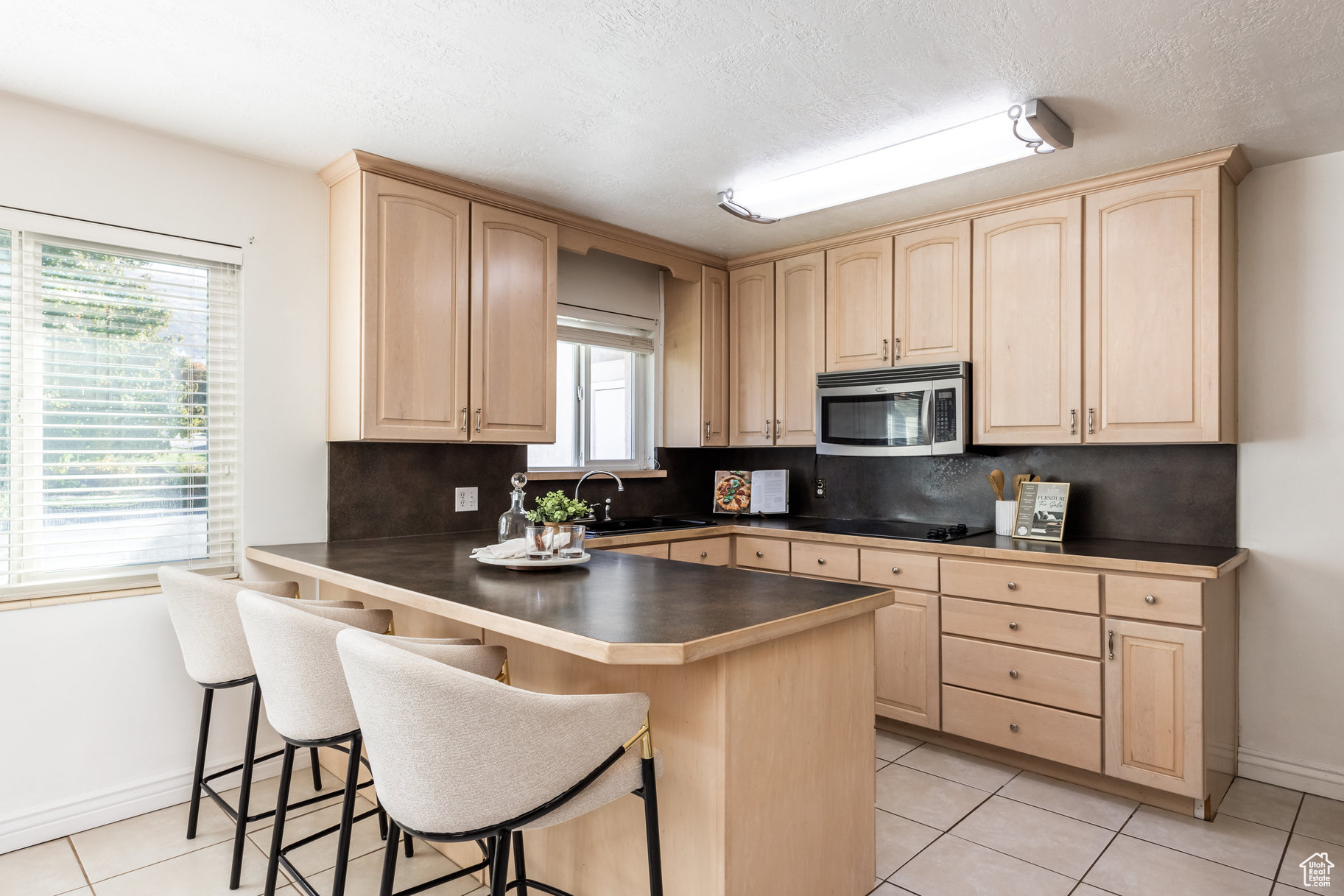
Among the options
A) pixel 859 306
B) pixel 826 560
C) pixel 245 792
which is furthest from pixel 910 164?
pixel 245 792

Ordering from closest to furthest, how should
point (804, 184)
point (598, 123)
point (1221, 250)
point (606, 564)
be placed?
point (606, 564), point (598, 123), point (1221, 250), point (804, 184)

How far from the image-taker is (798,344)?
3943 mm

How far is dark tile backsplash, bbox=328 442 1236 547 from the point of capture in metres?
3.01

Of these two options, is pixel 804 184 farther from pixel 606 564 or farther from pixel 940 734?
pixel 940 734

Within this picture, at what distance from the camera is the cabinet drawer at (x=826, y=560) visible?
11.0 ft

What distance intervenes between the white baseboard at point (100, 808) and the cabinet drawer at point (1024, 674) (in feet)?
8.77

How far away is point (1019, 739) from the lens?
285 cm

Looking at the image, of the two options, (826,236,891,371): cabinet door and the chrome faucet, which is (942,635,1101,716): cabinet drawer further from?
the chrome faucet

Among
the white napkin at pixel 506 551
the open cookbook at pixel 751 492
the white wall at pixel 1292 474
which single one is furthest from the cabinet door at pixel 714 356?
the white wall at pixel 1292 474

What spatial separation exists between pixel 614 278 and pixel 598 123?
5.30 feet

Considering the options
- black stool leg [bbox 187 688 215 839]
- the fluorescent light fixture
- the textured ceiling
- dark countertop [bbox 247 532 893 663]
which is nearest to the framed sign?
the textured ceiling

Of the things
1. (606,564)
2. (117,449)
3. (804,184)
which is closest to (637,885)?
(606,564)

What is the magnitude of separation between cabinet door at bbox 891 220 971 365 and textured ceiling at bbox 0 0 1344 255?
488 mm

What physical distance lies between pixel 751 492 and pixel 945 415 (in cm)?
129
